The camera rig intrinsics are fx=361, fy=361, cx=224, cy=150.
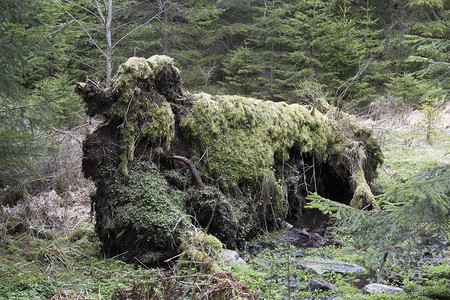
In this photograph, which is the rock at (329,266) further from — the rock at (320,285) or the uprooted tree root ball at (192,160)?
the uprooted tree root ball at (192,160)

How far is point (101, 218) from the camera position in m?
5.12

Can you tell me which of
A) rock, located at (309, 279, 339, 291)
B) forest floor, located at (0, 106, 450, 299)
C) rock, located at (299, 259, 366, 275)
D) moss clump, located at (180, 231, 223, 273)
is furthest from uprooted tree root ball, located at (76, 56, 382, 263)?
rock, located at (309, 279, 339, 291)

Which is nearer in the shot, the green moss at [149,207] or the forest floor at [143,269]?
the forest floor at [143,269]

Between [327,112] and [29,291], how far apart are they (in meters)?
7.40

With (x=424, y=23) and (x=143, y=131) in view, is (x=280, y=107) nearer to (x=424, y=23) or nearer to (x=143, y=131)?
(x=143, y=131)

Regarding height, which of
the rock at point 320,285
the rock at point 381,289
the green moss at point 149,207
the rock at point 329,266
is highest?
the green moss at point 149,207

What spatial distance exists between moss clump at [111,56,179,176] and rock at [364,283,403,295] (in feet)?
11.3

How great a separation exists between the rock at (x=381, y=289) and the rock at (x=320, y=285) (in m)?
0.37

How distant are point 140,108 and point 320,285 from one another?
11.5 ft

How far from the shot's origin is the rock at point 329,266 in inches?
197

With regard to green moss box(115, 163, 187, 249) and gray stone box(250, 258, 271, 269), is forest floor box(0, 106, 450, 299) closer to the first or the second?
gray stone box(250, 258, 271, 269)

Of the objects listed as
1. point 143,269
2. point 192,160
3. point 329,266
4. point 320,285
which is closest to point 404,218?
point 320,285

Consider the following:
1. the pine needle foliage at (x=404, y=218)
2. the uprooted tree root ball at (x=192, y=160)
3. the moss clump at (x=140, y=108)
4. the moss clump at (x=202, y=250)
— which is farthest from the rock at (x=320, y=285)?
the moss clump at (x=140, y=108)

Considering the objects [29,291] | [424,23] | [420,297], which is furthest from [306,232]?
[424,23]
